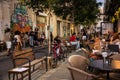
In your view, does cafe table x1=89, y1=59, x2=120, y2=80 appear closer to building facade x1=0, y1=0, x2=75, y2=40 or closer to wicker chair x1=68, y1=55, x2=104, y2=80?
wicker chair x1=68, y1=55, x2=104, y2=80

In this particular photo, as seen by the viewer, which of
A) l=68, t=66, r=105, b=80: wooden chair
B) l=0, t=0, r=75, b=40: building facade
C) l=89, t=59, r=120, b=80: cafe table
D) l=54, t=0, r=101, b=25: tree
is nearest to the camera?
l=68, t=66, r=105, b=80: wooden chair

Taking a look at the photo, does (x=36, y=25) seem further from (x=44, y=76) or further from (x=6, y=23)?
(x=44, y=76)

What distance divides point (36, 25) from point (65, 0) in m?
12.0

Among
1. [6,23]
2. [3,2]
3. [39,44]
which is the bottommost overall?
[39,44]

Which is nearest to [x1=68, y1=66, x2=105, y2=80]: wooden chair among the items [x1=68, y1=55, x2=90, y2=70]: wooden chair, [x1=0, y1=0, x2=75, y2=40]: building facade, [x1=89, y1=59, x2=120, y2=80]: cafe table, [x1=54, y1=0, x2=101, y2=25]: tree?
[x1=89, y1=59, x2=120, y2=80]: cafe table

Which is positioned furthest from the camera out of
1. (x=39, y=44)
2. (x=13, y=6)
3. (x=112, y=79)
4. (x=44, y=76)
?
(x=39, y=44)

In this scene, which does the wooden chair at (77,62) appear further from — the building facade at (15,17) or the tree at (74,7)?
the tree at (74,7)

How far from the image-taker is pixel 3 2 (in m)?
31.6

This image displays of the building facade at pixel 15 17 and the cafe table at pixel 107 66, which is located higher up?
the building facade at pixel 15 17

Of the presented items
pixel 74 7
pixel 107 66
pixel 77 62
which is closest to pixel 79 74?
pixel 107 66

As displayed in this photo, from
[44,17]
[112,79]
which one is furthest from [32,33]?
[112,79]

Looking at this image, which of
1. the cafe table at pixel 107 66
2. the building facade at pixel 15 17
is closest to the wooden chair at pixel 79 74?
the cafe table at pixel 107 66

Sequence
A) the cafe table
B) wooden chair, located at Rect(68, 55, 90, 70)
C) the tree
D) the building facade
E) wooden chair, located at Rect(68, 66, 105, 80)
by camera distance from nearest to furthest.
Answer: wooden chair, located at Rect(68, 66, 105, 80), the cafe table, wooden chair, located at Rect(68, 55, 90, 70), the building facade, the tree

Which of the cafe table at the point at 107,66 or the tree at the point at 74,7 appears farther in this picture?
the tree at the point at 74,7
